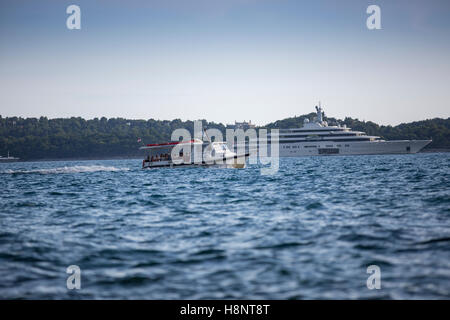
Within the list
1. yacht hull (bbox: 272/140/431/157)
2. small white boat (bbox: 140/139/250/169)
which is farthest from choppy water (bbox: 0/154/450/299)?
yacht hull (bbox: 272/140/431/157)

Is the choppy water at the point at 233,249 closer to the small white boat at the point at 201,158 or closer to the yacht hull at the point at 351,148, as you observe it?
the small white boat at the point at 201,158

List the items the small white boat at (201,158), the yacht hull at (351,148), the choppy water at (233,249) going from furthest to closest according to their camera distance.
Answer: the yacht hull at (351,148)
the small white boat at (201,158)
the choppy water at (233,249)

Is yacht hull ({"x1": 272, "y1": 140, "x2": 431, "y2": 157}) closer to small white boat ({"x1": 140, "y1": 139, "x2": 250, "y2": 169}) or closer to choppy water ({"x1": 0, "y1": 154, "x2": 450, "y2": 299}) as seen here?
small white boat ({"x1": 140, "y1": 139, "x2": 250, "y2": 169})

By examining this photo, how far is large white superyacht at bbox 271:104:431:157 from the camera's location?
134875mm

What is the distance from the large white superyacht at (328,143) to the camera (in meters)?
135

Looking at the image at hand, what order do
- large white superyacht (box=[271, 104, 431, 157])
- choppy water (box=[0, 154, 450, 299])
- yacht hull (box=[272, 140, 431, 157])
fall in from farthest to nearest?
large white superyacht (box=[271, 104, 431, 157])
yacht hull (box=[272, 140, 431, 157])
choppy water (box=[0, 154, 450, 299])

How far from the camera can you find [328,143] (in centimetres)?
13762

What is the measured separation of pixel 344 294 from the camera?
764 centimetres

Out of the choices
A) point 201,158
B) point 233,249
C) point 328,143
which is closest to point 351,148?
point 328,143

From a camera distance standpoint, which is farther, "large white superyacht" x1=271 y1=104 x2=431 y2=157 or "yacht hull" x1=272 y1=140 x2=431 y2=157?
"large white superyacht" x1=271 y1=104 x2=431 y2=157

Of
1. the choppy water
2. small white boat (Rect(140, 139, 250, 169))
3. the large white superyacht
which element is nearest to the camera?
the choppy water

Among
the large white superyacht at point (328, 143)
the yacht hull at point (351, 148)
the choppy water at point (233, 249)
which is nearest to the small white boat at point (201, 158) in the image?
the choppy water at point (233, 249)

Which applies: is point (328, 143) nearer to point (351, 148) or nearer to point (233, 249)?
point (351, 148)
